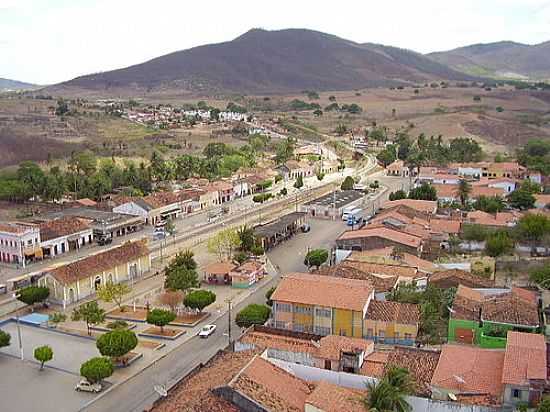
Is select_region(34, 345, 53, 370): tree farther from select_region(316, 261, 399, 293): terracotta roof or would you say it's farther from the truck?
the truck

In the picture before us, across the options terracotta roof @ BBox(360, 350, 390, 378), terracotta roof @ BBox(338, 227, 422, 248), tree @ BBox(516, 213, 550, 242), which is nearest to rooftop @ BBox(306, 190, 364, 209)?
terracotta roof @ BBox(338, 227, 422, 248)

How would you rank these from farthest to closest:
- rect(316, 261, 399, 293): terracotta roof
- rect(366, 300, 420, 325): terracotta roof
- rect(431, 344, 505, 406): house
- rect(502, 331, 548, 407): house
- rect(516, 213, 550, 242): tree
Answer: rect(516, 213, 550, 242): tree < rect(316, 261, 399, 293): terracotta roof < rect(366, 300, 420, 325): terracotta roof < rect(431, 344, 505, 406): house < rect(502, 331, 548, 407): house

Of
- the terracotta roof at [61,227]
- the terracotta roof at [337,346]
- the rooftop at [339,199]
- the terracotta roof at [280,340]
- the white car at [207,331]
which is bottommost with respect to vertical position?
the white car at [207,331]

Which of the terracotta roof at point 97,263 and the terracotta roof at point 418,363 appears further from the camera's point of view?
the terracotta roof at point 97,263

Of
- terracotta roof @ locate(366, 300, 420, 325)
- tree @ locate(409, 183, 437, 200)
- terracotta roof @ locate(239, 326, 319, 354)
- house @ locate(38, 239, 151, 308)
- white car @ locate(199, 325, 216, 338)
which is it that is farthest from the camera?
tree @ locate(409, 183, 437, 200)

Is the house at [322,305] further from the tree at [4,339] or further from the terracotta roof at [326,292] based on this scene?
the tree at [4,339]

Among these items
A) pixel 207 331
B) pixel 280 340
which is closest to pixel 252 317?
pixel 207 331

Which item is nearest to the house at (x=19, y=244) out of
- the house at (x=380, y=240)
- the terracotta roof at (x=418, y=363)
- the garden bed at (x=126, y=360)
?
the garden bed at (x=126, y=360)

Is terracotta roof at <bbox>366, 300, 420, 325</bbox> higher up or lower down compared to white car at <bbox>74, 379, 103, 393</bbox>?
higher up
